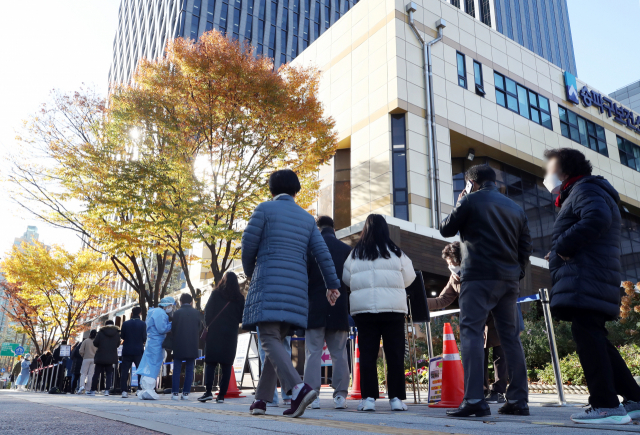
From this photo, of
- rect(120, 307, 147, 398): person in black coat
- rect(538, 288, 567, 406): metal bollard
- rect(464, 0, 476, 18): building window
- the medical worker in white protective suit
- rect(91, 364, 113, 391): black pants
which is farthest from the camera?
rect(464, 0, 476, 18): building window

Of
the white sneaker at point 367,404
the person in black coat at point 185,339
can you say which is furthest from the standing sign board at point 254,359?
the white sneaker at point 367,404

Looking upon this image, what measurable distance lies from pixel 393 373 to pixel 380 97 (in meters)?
15.3

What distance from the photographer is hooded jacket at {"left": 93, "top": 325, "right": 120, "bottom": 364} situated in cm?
1128

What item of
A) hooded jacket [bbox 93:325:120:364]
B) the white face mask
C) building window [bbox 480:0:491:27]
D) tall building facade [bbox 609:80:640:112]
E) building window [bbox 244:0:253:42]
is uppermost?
building window [bbox 480:0:491:27]

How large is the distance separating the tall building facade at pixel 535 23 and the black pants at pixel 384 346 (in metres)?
64.1

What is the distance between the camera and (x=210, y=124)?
13625 mm

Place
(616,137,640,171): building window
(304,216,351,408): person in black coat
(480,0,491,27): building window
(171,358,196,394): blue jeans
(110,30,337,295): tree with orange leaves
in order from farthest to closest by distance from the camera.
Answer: (480,0,491,27): building window
(616,137,640,171): building window
(110,30,337,295): tree with orange leaves
(171,358,196,394): blue jeans
(304,216,351,408): person in black coat

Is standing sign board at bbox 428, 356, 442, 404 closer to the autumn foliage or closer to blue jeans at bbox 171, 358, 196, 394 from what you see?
blue jeans at bbox 171, 358, 196, 394

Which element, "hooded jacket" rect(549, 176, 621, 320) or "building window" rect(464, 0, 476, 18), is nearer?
"hooded jacket" rect(549, 176, 621, 320)

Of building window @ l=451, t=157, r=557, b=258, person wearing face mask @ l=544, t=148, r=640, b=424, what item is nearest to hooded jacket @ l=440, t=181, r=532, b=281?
person wearing face mask @ l=544, t=148, r=640, b=424

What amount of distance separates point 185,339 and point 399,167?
11285 millimetres

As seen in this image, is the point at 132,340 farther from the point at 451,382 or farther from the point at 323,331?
the point at 451,382

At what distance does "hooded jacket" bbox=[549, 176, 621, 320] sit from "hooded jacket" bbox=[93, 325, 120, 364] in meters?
10.4

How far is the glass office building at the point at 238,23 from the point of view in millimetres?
48938
